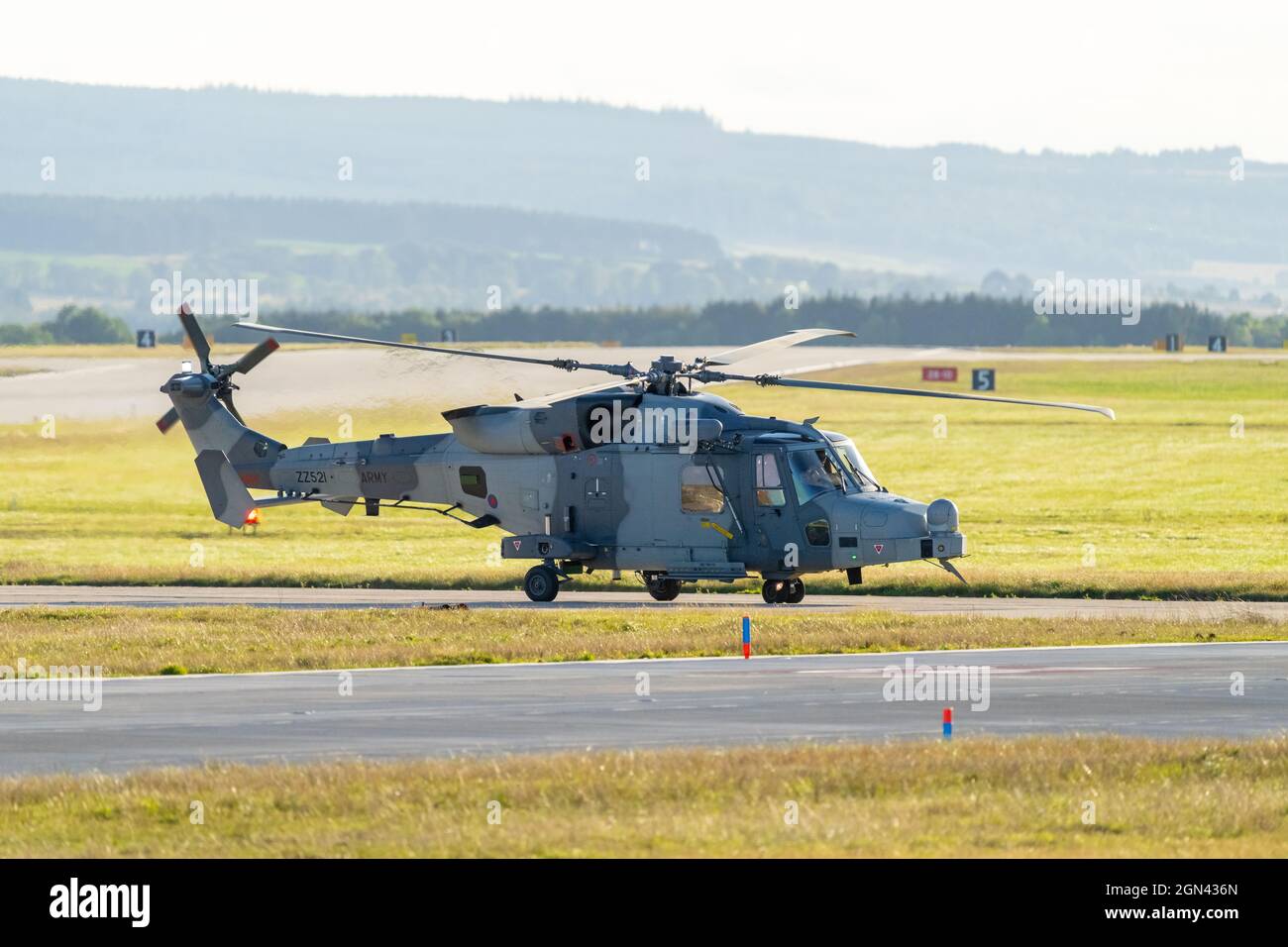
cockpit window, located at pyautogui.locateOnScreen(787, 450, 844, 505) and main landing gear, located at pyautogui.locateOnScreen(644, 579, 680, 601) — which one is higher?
cockpit window, located at pyautogui.locateOnScreen(787, 450, 844, 505)

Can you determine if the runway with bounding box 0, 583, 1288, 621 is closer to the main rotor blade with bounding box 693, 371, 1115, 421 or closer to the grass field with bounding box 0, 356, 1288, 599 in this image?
the grass field with bounding box 0, 356, 1288, 599

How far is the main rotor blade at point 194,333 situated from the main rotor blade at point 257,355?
60 centimetres

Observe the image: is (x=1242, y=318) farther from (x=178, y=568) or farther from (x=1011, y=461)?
(x=178, y=568)

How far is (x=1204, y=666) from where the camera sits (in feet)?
86.1

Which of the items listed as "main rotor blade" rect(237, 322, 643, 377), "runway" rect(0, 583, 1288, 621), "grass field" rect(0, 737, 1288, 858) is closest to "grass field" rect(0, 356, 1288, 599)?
"runway" rect(0, 583, 1288, 621)

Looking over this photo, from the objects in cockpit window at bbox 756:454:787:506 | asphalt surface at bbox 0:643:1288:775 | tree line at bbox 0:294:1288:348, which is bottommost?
asphalt surface at bbox 0:643:1288:775

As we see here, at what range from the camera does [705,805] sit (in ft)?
52.5

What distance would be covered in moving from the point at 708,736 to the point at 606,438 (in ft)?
50.5

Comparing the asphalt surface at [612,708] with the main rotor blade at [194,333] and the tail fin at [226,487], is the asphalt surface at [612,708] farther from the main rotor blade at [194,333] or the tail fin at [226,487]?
the tail fin at [226,487]

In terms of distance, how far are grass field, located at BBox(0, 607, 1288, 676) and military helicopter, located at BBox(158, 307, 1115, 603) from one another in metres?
1.39

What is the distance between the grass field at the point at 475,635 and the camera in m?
27.6

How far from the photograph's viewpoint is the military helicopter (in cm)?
3347

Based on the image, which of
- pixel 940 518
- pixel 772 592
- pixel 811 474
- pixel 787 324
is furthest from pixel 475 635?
pixel 787 324
